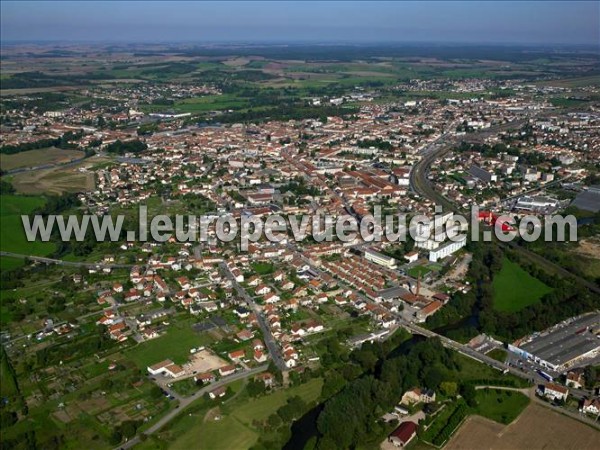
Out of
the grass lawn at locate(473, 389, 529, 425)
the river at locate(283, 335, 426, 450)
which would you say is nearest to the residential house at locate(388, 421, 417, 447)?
the river at locate(283, 335, 426, 450)

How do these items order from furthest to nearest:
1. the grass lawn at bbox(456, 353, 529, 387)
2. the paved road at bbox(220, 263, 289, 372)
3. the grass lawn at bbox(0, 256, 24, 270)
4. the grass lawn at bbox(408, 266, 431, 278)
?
1. the grass lawn at bbox(0, 256, 24, 270)
2. the grass lawn at bbox(408, 266, 431, 278)
3. the paved road at bbox(220, 263, 289, 372)
4. the grass lawn at bbox(456, 353, 529, 387)

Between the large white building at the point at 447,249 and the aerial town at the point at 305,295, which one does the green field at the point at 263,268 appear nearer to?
the aerial town at the point at 305,295

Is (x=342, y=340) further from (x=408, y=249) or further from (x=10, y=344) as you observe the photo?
(x=10, y=344)

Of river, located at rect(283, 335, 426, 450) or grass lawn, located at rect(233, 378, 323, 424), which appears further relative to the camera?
grass lawn, located at rect(233, 378, 323, 424)

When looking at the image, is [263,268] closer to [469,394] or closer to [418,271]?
[418,271]

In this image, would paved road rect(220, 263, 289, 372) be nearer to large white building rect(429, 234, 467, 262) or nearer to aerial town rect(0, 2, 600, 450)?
aerial town rect(0, 2, 600, 450)

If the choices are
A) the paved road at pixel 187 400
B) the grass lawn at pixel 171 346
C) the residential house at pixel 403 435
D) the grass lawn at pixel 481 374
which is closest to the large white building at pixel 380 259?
the grass lawn at pixel 481 374
